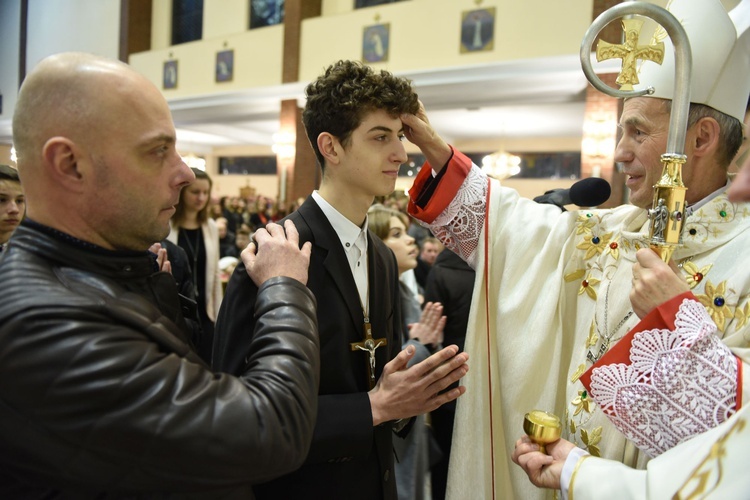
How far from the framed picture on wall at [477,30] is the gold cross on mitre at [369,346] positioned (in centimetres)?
788

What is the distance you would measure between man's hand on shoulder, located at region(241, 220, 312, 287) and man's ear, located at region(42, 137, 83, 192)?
38cm

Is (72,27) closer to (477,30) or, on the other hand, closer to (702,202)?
(477,30)

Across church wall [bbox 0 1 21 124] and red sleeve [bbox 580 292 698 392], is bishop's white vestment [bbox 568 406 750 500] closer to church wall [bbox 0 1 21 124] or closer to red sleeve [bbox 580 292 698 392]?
red sleeve [bbox 580 292 698 392]

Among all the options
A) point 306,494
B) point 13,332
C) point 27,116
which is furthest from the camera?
point 306,494

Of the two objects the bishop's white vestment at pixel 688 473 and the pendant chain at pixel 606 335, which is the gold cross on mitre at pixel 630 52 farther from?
the bishop's white vestment at pixel 688 473

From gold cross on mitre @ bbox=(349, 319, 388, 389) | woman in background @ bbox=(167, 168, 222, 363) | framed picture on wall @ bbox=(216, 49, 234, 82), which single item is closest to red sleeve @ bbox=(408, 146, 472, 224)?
gold cross on mitre @ bbox=(349, 319, 388, 389)

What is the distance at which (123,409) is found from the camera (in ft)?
2.44

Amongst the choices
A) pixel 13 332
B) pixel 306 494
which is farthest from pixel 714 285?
pixel 13 332

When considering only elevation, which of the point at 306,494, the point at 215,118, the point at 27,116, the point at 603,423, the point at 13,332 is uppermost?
the point at 215,118

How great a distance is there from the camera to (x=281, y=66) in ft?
34.3

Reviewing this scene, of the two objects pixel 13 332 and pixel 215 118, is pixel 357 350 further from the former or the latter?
pixel 215 118

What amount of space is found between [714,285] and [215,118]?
41.3 ft

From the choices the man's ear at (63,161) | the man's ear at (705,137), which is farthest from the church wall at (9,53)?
the man's ear at (705,137)

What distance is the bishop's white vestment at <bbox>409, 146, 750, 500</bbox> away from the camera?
1384 millimetres
